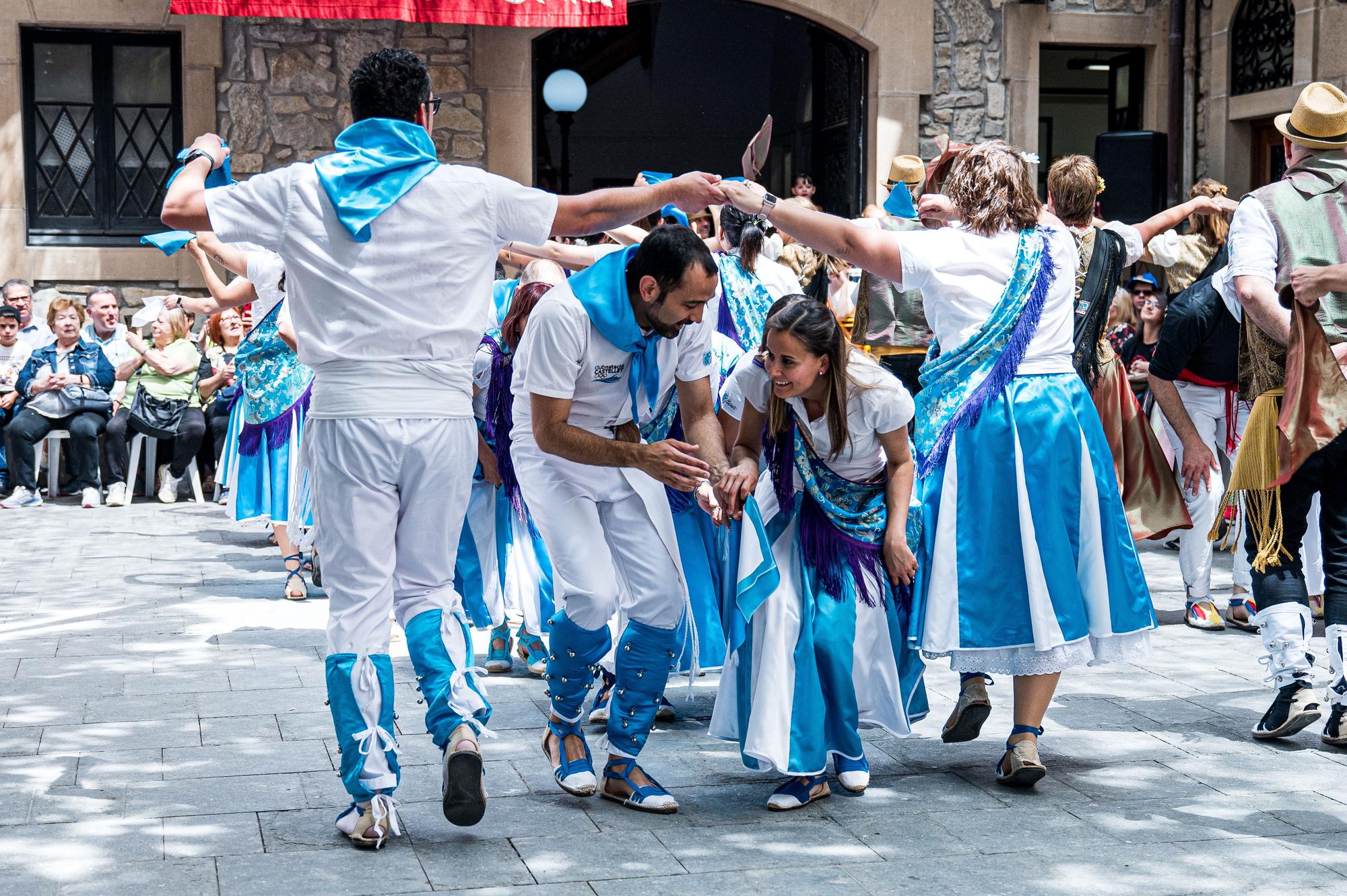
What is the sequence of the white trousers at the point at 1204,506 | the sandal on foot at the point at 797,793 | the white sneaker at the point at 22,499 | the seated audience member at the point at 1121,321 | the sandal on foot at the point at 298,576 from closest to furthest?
the sandal on foot at the point at 797,793 → the white trousers at the point at 1204,506 → the sandal on foot at the point at 298,576 → the seated audience member at the point at 1121,321 → the white sneaker at the point at 22,499

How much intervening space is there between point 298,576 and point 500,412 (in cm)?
259

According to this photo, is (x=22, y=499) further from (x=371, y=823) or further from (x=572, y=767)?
(x=371, y=823)

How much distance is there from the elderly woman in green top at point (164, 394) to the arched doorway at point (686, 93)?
490 centimetres

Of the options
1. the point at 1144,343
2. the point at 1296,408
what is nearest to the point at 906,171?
the point at 1144,343

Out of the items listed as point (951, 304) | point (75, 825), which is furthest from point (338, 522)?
point (951, 304)

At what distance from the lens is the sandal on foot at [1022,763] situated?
4316mm

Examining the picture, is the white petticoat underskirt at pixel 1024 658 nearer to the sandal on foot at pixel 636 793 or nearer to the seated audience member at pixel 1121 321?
the sandal on foot at pixel 636 793

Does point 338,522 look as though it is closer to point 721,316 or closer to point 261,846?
point 261,846

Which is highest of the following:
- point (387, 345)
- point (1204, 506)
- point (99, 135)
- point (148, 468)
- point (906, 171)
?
point (99, 135)

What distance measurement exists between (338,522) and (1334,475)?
3.09m

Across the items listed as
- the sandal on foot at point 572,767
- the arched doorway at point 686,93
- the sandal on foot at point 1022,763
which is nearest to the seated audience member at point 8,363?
the arched doorway at point 686,93

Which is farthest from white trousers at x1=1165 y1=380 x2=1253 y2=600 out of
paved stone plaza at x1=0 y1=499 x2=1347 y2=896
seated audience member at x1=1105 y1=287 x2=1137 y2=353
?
paved stone plaza at x1=0 y1=499 x2=1347 y2=896

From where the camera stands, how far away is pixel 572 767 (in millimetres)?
4336

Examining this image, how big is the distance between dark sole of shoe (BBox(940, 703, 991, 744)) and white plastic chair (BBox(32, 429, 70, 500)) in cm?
902
